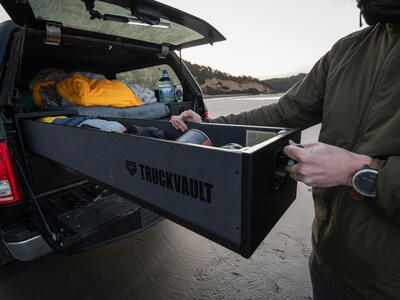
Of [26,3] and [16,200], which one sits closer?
[26,3]

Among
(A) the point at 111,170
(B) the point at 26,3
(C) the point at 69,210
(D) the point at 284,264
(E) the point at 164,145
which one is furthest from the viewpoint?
(D) the point at 284,264

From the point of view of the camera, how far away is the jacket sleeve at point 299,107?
102cm

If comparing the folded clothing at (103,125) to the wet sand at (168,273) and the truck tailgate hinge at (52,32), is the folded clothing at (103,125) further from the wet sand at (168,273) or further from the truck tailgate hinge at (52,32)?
the wet sand at (168,273)

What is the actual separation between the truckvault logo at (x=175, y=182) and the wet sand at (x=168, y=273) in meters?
1.22

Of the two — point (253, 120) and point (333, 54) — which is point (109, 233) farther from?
point (333, 54)

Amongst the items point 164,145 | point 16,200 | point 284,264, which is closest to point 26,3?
point 16,200

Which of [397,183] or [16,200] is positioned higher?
[397,183]

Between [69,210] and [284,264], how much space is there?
5.34ft

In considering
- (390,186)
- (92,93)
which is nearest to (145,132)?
(390,186)

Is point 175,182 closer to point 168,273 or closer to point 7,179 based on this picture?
point 7,179

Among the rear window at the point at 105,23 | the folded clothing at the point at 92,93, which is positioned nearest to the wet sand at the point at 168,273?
the folded clothing at the point at 92,93

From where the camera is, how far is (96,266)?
6.31 ft

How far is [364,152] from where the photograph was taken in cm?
72

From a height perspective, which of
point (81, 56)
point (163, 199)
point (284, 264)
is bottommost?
point (284, 264)
